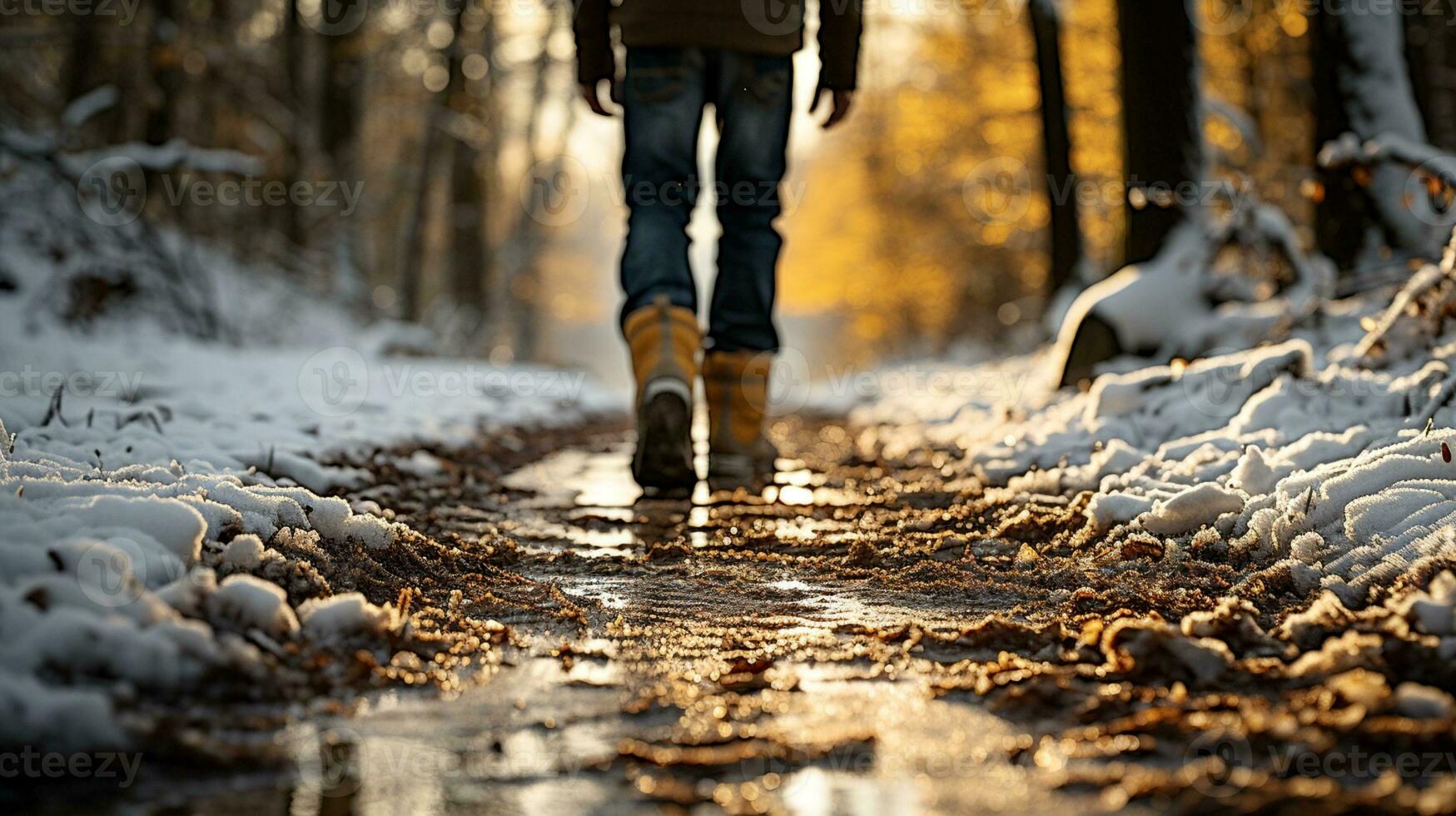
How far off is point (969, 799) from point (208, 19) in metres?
15.8

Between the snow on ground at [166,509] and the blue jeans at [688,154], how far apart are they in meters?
1.04

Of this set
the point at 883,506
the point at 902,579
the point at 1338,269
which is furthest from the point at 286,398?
the point at 1338,269

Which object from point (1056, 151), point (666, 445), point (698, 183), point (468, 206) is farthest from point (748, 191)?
point (468, 206)

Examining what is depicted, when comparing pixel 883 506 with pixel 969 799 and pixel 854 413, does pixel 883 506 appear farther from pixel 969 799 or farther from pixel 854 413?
pixel 854 413

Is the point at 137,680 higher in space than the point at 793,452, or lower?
lower

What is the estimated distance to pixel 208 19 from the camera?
562 inches

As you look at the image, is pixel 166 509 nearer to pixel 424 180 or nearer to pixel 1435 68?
pixel 1435 68

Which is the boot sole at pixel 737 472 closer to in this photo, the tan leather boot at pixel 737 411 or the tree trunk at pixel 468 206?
the tan leather boot at pixel 737 411

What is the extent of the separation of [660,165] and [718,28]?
463 millimetres

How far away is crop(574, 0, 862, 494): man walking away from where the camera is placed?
11.4ft

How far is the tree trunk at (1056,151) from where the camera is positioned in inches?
439

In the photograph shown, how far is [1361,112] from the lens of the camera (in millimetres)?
5902

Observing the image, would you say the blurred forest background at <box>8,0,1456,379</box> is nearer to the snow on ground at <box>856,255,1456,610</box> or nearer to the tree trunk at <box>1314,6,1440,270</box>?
the tree trunk at <box>1314,6,1440,270</box>

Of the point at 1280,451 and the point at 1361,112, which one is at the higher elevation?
the point at 1361,112
